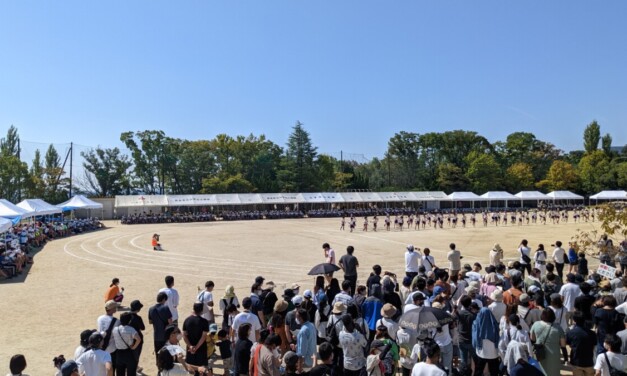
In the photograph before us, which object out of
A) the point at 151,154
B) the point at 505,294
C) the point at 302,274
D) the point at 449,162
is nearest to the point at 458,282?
the point at 505,294

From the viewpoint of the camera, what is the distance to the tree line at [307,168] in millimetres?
66438

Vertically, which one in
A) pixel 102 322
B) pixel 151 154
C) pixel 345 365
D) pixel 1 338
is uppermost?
pixel 151 154

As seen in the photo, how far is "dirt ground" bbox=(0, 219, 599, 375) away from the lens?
10758mm

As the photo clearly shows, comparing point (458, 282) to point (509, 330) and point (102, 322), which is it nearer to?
point (509, 330)

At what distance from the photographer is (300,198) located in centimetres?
6181

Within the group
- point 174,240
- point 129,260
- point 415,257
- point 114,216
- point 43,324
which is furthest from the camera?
point 114,216

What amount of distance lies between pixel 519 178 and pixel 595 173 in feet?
40.6

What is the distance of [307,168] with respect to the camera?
72.1m

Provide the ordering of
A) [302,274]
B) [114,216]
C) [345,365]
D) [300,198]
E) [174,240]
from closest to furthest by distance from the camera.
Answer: [345,365] < [302,274] < [174,240] < [114,216] < [300,198]

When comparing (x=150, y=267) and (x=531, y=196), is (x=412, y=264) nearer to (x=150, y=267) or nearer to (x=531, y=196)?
(x=150, y=267)

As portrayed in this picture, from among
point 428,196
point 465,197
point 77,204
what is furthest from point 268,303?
point 465,197

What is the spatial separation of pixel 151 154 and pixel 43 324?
62351 mm

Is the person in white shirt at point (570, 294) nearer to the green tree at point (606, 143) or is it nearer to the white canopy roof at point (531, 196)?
the white canopy roof at point (531, 196)

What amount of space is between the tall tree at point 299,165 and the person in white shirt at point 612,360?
6435 cm
